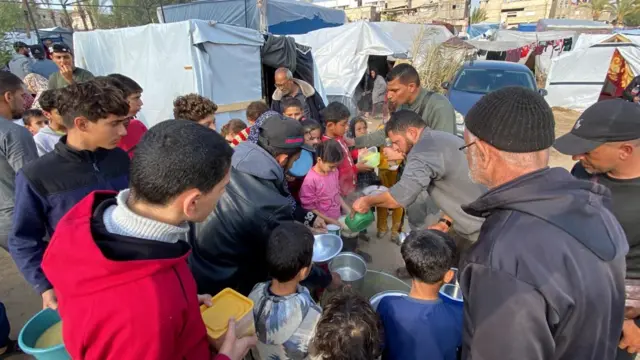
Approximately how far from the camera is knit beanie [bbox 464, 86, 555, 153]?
118 cm

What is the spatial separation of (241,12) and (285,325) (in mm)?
14024

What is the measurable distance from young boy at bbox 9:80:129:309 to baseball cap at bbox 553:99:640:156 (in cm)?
274

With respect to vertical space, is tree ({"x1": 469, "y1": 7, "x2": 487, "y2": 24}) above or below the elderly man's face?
above

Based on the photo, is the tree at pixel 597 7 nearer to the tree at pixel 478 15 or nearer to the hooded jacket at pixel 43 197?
the tree at pixel 478 15

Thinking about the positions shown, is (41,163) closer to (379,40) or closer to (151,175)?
(151,175)

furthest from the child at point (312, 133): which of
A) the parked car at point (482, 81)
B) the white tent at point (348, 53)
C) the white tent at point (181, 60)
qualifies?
the white tent at point (348, 53)

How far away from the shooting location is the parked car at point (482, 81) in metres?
7.91

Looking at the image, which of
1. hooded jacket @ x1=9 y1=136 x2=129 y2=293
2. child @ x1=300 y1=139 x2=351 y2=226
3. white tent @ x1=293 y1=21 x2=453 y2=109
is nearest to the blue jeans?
hooded jacket @ x1=9 y1=136 x2=129 y2=293

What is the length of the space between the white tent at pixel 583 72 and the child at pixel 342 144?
41.8 feet

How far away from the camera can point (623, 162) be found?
1.81 meters

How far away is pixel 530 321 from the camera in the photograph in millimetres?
948

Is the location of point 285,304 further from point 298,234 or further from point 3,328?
point 3,328

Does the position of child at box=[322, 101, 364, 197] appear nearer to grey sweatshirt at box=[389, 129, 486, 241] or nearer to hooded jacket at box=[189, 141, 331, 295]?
grey sweatshirt at box=[389, 129, 486, 241]

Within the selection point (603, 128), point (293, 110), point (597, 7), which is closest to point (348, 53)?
point (293, 110)
